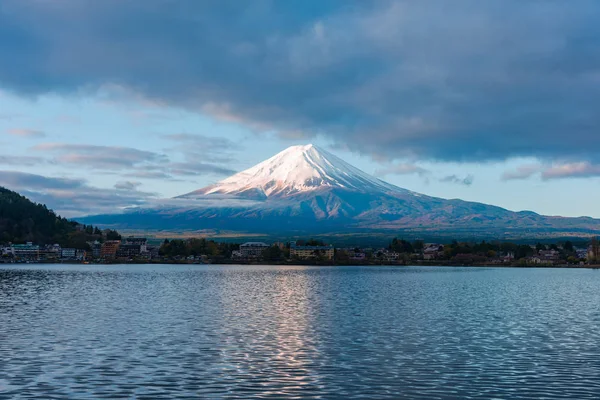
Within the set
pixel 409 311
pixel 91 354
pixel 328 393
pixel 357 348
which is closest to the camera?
pixel 328 393

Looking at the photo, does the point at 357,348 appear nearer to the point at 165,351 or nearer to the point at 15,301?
the point at 165,351

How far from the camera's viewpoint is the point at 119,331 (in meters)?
36.5

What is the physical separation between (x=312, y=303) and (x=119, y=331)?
2307 centimetres

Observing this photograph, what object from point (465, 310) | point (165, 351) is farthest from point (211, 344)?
point (465, 310)

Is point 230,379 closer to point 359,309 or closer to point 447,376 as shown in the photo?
point 447,376

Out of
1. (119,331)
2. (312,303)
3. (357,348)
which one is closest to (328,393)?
(357,348)

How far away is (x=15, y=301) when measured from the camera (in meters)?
55.7

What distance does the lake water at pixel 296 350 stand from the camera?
74.5ft

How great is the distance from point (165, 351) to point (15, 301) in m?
30.7

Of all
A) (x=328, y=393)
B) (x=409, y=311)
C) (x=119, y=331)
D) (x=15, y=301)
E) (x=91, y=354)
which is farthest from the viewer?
(x=15, y=301)

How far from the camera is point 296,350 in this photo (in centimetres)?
3083

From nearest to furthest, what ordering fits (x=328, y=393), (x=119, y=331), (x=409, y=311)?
1. (x=328, y=393)
2. (x=119, y=331)
3. (x=409, y=311)

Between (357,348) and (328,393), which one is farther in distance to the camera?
(357,348)

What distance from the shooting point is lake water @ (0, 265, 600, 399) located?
894 inches
